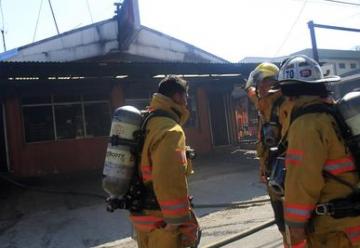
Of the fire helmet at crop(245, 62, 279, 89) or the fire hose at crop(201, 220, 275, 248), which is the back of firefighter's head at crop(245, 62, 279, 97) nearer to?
the fire helmet at crop(245, 62, 279, 89)

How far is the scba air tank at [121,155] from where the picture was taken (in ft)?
10.7

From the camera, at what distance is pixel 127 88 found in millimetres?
15781

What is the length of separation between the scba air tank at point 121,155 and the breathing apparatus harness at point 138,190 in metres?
0.02

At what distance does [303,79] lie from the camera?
2871 mm

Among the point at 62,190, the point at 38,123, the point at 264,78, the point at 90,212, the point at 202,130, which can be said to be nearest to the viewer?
the point at 264,78

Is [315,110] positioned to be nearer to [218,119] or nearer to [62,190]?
[62,190]

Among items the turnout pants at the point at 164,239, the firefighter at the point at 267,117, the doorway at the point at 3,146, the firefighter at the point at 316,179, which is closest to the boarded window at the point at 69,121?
the doorway at the point at 3,146

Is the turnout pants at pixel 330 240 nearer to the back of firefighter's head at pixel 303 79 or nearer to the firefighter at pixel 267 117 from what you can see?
the back of firefighter's head at pixel 303 79

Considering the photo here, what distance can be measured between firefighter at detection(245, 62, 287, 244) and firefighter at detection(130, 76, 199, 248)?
1.11 meters

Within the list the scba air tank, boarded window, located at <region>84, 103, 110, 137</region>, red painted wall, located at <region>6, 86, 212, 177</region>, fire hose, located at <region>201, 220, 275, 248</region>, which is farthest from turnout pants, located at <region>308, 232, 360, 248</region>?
boarded window, located at <region>84, 103, 110, 137</region>

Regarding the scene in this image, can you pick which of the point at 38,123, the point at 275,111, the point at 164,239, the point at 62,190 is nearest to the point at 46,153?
the point at 38,123

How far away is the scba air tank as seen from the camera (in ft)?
10.7

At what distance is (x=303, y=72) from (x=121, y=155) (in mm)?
1340

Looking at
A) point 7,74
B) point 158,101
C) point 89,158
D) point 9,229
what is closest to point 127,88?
point 89,158
